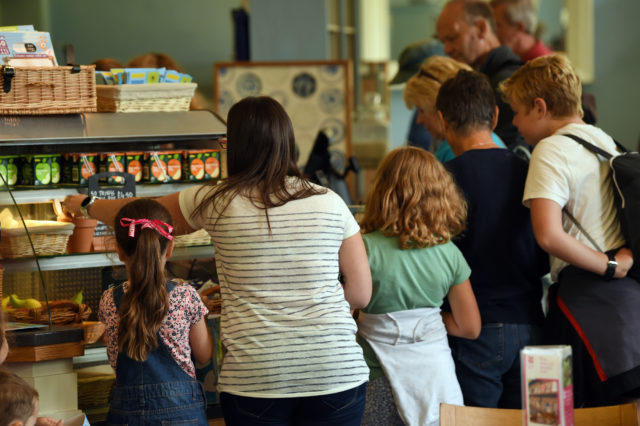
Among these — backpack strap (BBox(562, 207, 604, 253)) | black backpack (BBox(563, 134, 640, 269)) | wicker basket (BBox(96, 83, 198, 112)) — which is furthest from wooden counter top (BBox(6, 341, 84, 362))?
black backpack (BBox(563, 134, 640, 269))

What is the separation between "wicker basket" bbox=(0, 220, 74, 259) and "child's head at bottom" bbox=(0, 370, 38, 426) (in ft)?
1.96

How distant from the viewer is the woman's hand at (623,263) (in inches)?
90.9

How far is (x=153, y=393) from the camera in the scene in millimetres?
2010

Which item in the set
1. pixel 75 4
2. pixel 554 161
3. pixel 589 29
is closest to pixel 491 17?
pixel 554 161

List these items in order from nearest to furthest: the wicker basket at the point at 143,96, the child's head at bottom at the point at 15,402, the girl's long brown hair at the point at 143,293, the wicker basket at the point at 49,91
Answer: the child's head at bottom at the point at 15,402, the girl's long brown hair at the point at 143,293, the wicker basket at the point at 49,91, the wicker basket at the point at 143,96

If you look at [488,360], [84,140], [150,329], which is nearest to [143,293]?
[150,329]

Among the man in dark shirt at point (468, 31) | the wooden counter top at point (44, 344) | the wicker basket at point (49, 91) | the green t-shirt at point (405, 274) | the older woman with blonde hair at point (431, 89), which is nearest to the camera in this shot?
the wooden counter top at point (44, 344)

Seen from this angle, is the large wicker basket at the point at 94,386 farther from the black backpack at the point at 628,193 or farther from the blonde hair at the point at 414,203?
the black backpack at the point at 628,193

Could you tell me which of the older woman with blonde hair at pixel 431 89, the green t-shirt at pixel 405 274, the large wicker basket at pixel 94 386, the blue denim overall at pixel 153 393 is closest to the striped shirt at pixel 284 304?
the blue denim overall at pixel 153 393

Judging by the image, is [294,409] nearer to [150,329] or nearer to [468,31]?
[150,329]

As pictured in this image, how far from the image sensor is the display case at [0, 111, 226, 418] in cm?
219

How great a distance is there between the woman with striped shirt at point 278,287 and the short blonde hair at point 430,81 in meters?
1.40

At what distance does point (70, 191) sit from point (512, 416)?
1.44 meters

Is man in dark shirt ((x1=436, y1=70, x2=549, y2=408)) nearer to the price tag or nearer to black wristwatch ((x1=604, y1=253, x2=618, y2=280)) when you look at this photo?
black wristwatch ((x1=604, y1=253, x2=618, y2=280))
